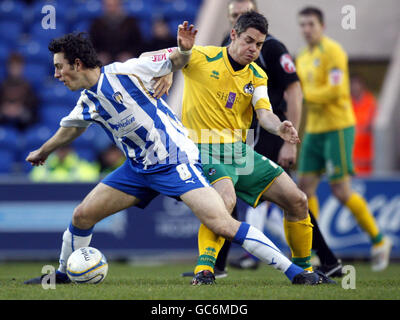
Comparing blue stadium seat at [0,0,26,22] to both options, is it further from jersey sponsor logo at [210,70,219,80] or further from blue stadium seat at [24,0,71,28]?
jersey sponsor logo at [210,70,219,80]

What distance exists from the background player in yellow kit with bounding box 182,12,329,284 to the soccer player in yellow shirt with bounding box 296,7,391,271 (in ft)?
9.48

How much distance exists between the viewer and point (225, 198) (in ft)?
17.3

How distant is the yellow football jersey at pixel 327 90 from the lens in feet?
28.3

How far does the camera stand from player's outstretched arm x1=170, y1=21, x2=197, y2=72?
492 centimetres

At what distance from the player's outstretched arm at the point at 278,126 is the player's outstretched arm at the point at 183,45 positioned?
2.28 feet

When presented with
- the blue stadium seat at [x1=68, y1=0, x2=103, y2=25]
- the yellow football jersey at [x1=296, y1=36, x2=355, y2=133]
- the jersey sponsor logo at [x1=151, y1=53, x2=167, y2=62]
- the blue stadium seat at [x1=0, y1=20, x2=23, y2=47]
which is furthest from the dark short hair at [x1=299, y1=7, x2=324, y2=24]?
the blue stadium seat at [x1=0, y1=20, x2=23, y2=47]

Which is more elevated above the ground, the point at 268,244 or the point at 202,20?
the point at 202,20

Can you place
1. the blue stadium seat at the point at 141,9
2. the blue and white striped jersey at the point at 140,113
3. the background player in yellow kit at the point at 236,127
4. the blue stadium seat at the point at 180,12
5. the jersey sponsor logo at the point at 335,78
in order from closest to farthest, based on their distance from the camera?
the blue and white striped jersey at the point at 140,113, the background player in yellow kit at the point at 236,127, the jersey sponsor logo at the point at 335,78, the blue stadium seat at the point at 180,12, the blue stadium seat at the point at 141,9

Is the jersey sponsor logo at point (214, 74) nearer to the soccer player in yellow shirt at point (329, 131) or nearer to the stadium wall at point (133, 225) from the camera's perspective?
the soccer player in yellow shirt at point (329, 131)

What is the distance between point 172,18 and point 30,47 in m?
2.59

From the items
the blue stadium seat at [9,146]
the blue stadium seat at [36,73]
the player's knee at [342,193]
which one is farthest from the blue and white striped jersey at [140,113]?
the blue stadium seat at [36,73]

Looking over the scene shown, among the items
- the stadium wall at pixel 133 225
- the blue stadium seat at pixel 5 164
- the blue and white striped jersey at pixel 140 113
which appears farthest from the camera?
the blue stadium seat at pixel 5 164
